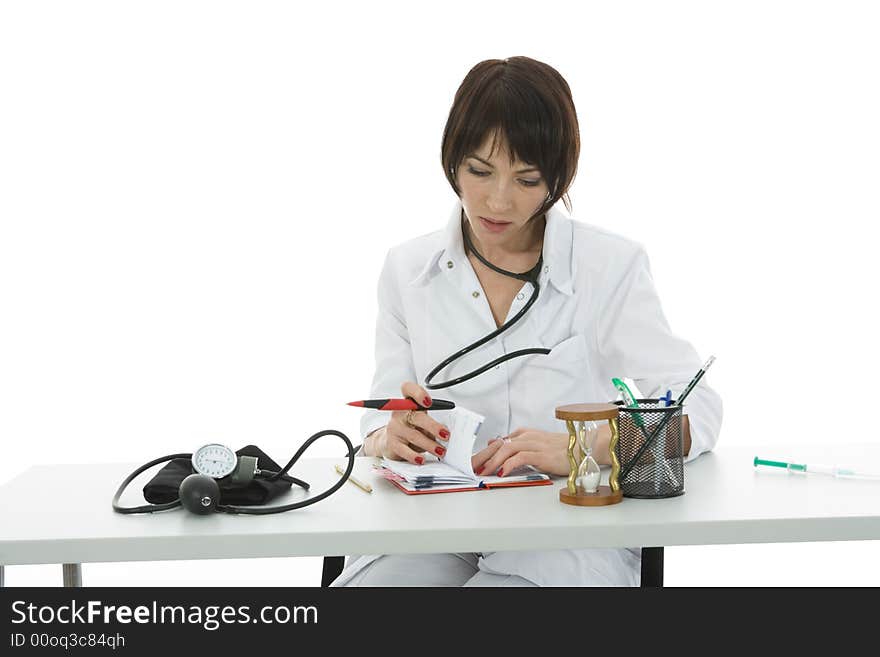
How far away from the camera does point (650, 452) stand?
1.76m

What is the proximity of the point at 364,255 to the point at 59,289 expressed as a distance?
1.03m

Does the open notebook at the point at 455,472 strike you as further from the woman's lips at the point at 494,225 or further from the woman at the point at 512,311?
the woman's lips at the point at 494,225

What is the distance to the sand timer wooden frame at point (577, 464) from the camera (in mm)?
1709

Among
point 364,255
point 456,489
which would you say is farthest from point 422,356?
point 364,255

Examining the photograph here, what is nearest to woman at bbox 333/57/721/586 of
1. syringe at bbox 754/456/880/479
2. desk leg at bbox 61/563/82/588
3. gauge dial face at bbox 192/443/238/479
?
syringe at bbox 754/456/880/479

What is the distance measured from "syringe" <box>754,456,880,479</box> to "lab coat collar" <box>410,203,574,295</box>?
22.3 inches

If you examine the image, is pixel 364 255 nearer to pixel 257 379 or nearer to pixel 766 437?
pixel 257 379

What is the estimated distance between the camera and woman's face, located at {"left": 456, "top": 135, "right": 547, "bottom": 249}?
2.18m

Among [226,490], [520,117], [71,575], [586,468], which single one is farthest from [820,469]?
[71,575]

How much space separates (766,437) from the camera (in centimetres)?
379

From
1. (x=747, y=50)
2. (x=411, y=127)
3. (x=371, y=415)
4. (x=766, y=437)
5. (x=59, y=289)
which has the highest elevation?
(x=747, y=50)

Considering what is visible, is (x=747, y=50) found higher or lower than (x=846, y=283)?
higher

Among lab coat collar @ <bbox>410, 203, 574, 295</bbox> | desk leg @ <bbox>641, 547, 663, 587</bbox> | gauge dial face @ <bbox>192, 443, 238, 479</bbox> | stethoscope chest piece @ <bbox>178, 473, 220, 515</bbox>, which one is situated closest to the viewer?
stethoscope chest piece @ <bbox>178, 473, 220, 515</bbox>

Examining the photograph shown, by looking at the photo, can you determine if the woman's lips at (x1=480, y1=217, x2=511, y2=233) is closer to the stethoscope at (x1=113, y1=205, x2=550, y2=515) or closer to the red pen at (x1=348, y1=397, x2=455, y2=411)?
the red pen at (x1=348, y1=397, x2=455, y2=411)
